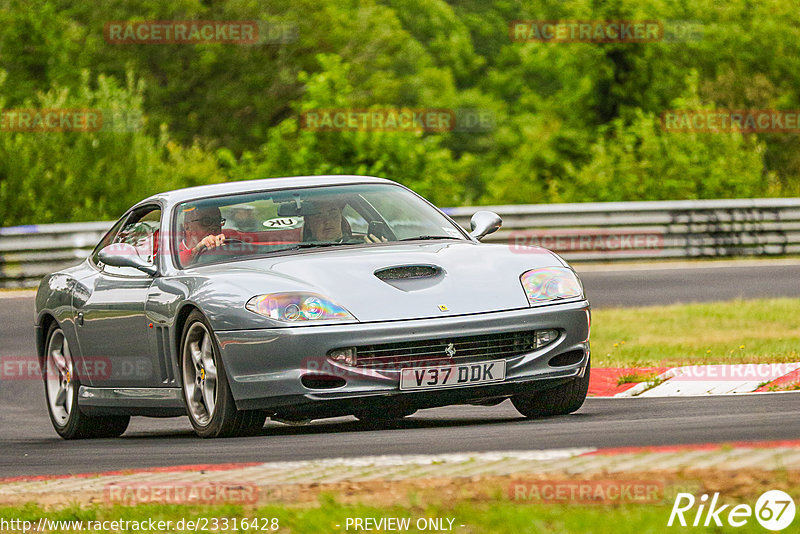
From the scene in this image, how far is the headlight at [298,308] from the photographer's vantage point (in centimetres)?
752

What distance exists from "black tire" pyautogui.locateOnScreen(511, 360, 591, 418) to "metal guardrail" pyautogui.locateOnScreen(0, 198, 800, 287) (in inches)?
502

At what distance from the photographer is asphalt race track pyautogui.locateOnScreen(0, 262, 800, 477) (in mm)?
6672

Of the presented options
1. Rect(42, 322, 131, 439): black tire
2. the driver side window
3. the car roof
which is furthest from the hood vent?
Rect(42, 322, 131, 439): black tire

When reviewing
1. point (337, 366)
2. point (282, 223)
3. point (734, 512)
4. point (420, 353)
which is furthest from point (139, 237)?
point (734, 512)

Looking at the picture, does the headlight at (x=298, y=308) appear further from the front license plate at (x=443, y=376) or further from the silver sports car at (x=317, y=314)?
the front license plate at (x=443, y=376)

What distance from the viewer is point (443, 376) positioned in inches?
295

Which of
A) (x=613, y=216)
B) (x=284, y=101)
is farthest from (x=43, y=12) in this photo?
(x=613, y=216)

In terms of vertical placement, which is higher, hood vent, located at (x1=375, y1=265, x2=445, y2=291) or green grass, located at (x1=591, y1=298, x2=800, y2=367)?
hood vent, located at (x1=375, y1=265, x2=445, y2=291)

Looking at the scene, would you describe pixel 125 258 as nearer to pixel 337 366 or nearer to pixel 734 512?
pixel 337 366

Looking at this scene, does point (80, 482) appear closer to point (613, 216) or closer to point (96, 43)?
point (613, 216)

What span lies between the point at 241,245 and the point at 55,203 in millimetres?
16351

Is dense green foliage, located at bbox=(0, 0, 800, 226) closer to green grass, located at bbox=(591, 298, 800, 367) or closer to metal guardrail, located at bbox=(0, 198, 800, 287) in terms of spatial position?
metal guardrail, located at bbox=(0, 198, 800, 287)

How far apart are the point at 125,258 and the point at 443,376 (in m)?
2.18

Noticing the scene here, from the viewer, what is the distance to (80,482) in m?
6.30
